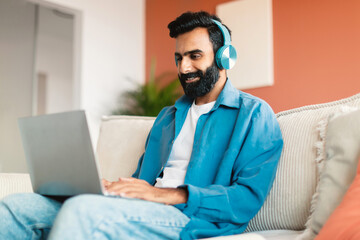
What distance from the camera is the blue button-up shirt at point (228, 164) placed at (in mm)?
1299

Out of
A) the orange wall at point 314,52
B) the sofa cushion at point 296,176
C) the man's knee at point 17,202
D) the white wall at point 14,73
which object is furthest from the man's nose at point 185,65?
the white wall at point 14,73

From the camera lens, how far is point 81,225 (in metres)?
1.02

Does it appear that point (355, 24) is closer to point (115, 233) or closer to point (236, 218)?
point (236, 218)

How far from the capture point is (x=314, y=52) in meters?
3.78

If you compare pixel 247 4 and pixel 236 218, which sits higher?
pixel 247 4

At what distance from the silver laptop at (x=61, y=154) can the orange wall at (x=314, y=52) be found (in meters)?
2.85

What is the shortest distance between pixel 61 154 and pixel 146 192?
27cm

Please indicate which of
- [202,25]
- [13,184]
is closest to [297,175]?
[202,25]

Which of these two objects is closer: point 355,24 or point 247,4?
point 355,24

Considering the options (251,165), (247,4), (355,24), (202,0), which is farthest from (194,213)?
(202,0)

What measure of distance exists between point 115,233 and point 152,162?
0.72 meters

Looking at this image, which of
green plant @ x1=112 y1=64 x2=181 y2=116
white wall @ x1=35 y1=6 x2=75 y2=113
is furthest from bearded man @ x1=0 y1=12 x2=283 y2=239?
white wall @ x1=35 y1=6 x2=75 y2=113

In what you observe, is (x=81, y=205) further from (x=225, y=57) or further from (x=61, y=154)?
(x=225, y=57)

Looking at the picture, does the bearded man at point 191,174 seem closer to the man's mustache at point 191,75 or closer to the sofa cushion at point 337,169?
the man's mustache at point 191,75
